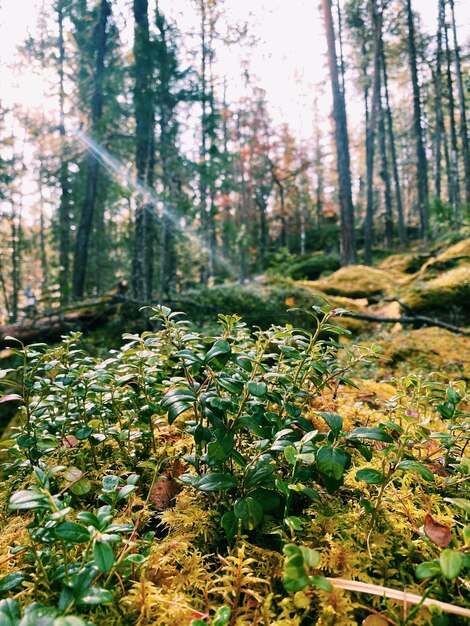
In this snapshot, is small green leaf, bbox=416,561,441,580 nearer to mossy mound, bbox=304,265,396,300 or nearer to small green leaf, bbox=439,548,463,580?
small green leaf, bbox=439,548,463,580

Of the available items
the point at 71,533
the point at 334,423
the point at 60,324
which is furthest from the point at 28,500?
the point at 60,324

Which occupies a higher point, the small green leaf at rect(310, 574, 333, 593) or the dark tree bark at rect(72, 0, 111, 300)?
the dark tree bark at rect(72, 0, 111, 300)

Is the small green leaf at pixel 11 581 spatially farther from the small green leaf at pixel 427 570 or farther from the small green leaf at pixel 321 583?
the small green leaf at pixel 427 570

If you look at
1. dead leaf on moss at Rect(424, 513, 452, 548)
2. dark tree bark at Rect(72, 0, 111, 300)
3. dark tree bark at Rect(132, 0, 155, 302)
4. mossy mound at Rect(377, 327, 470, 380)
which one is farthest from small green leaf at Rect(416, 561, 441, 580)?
dark tree bark at Rect(72, 0, 111, 300)

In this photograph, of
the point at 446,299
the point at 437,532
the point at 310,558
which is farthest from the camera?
the point at 446,299

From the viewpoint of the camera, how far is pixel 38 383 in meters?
1.58

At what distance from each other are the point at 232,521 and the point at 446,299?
223 inches

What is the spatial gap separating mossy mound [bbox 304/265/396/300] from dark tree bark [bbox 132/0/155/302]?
348cm

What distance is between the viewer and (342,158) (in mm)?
10750

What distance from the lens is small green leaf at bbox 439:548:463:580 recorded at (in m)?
0.74

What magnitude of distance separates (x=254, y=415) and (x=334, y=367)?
523 millimetres

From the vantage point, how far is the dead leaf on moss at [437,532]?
984mm

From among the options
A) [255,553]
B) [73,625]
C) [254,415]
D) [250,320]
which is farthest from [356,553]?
[250,320]

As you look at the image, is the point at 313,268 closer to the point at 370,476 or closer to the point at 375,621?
the point at 370,476
